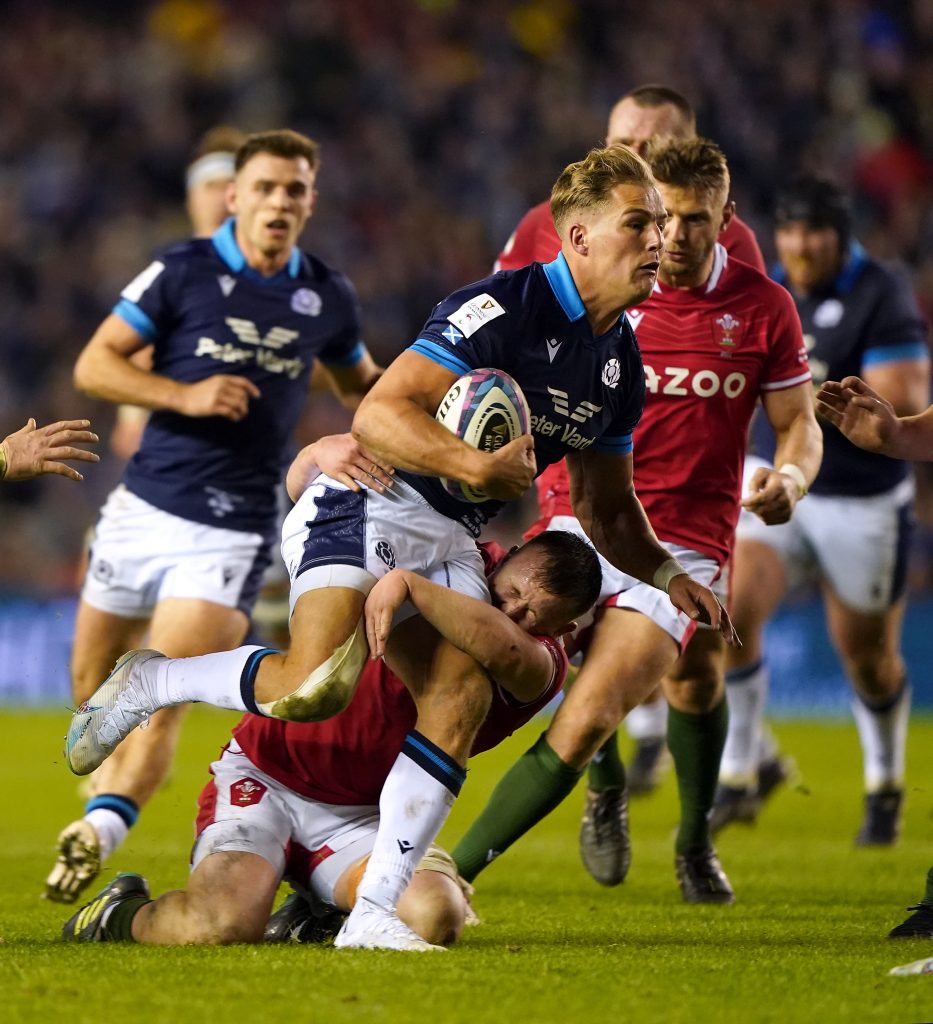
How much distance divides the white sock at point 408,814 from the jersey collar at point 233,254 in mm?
2929

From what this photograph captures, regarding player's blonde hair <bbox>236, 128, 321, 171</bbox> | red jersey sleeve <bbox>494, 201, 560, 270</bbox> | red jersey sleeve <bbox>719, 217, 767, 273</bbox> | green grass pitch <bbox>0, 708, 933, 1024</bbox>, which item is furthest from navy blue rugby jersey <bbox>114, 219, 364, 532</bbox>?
red jersey sleeve <bbox>719, 217, 767, 273</bbox>

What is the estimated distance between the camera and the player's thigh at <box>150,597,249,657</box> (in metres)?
6.55

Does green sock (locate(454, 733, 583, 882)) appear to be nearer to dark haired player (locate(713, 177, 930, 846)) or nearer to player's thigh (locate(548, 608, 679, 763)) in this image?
player's thigh (locate(548, 608, 679, 763))

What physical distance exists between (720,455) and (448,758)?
2030 mm

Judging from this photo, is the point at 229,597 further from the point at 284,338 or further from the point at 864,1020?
the point at 864,1020

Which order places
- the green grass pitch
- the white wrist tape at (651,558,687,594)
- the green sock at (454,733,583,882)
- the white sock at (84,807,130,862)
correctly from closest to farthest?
the green grass pitch < the white wrist tape at (651,558,687,594) < the green sock at (454,733,583,882) < the white sock at (84,807,130,862)

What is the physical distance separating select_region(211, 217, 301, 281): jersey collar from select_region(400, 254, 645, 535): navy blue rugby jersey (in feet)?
7.53

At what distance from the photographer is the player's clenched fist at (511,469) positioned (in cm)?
431

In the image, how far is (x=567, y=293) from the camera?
192 inches

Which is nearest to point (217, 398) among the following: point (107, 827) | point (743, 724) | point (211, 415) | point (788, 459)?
point (211, 415)

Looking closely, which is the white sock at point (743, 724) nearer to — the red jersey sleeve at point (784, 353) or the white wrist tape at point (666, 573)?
the red jersey sleeve at point (784, 353)

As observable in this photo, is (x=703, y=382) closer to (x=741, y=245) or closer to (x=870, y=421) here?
(x=741, y=245)

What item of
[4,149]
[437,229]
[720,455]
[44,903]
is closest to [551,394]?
[720,455]

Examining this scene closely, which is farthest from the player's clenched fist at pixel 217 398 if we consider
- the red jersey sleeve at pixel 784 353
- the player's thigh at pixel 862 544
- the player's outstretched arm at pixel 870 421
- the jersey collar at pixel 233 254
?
the player's thigh at pixel 862 544
